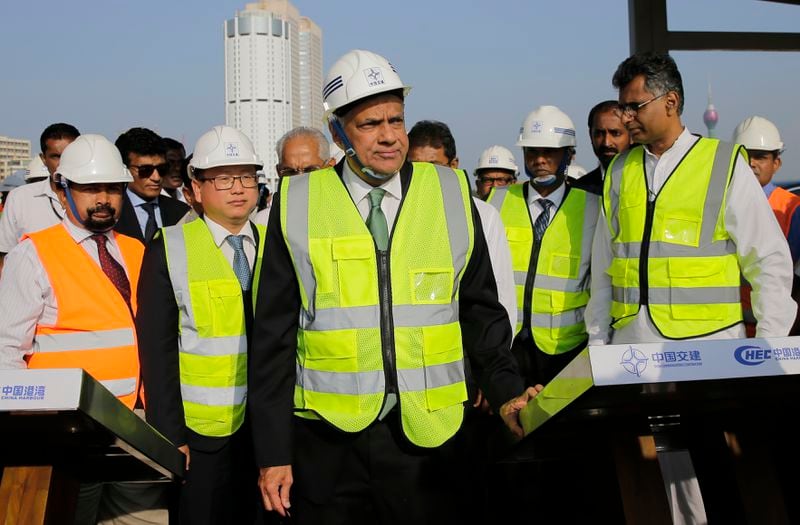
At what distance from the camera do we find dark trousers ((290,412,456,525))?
296cm

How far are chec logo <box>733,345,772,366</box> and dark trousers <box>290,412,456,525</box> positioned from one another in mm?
1172

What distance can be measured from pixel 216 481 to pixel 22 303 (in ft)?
3.65

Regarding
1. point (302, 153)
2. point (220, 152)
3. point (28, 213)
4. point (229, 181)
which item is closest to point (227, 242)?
point (229, 181)

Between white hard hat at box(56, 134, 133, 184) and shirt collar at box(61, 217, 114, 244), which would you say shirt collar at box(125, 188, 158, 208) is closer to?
white hard hat at box(56, 134, 133, 184)

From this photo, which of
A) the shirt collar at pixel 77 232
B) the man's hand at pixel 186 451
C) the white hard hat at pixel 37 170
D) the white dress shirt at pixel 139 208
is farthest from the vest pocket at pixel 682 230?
the white hard hat at pixel 37 170

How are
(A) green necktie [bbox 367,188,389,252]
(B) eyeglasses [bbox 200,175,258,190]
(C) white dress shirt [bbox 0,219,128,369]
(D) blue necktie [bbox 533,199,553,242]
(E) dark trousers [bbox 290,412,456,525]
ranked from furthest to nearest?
1. (D) blue necktie [bbox 533,199,553,242]
2. (B) eyeglasses [bbox 200,175,258,190]
3. (C) white dress shirt [bbox 0,219,128,369]
4. (A) green necktie [bbox 367,188,389,252]
5. (E) dark trousers [bbox 290,412,456,525]

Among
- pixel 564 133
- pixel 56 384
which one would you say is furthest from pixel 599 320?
pixel 56 384

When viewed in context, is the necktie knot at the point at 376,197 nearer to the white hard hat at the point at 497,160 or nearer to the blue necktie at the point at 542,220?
the blue necktie at the point at 542,220

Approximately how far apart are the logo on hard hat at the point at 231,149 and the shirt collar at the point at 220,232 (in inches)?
13.7

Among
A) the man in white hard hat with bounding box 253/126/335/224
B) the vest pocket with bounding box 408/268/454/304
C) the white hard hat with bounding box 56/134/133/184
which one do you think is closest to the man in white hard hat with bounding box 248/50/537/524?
the vest pocket with bounding box 408/268/454/304

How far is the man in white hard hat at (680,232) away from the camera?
12.8 ft

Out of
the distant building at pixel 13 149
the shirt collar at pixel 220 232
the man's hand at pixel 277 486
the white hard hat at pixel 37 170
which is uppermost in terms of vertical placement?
the distant building at pixel 13 149

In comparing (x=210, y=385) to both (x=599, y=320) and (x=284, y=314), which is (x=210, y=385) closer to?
(x=284, y=314)

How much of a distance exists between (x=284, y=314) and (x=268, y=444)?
17.0 inches
